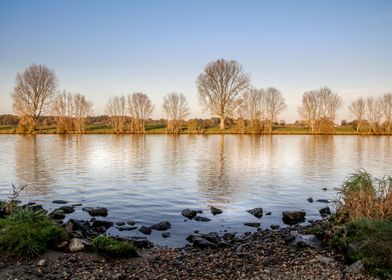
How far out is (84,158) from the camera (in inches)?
1623

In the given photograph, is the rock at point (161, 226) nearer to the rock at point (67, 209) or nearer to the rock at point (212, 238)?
the rock at point (212, 238)

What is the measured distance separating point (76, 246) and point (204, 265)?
163 inches

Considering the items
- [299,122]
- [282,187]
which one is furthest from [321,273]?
[299,122]

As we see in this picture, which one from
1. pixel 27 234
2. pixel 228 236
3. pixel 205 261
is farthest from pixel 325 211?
pixel 27 234

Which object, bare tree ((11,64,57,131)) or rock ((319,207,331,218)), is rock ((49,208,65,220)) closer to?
rock ((319,207,331,218))

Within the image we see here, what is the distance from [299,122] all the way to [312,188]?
4888 inches

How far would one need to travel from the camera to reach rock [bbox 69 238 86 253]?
37.9 feet

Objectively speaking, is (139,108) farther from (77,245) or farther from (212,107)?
(77,245)

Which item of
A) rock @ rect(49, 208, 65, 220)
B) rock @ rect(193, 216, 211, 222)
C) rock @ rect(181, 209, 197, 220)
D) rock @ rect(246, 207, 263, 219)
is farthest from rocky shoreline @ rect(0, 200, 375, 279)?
Result: rock @ rect(246, 207, 263, 219)

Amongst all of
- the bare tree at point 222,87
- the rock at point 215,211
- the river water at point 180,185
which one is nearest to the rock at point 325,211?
the river water at point 180,185

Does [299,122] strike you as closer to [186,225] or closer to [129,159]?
[129,159]

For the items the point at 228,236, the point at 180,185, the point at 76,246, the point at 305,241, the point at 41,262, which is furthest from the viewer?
the point at 180,185

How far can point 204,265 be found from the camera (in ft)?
35.6

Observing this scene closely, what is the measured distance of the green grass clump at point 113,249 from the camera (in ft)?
37.3
